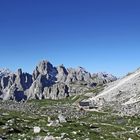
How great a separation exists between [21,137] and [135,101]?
401 feet

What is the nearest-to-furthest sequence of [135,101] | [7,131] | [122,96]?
[7,131] → [135,101] → [122,96]

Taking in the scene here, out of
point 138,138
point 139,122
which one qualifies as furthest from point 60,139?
point 139,122

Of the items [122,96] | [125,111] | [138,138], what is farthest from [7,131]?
[122,96]

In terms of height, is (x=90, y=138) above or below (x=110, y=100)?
below

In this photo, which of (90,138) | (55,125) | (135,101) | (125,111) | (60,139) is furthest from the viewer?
(135,101)

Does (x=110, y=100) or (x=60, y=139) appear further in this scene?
A: (x=110, y=100)

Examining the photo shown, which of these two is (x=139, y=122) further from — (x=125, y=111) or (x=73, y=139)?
(x=73, y=139)

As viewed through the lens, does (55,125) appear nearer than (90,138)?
No

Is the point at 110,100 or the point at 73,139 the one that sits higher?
the point at 110,100

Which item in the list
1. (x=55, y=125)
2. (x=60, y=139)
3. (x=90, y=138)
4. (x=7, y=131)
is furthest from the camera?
(x=55, y=125)

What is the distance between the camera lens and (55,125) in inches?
Result: 2987

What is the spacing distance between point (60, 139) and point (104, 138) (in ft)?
31.9

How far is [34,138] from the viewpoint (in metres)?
55.4

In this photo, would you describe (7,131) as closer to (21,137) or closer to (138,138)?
(21,137)
